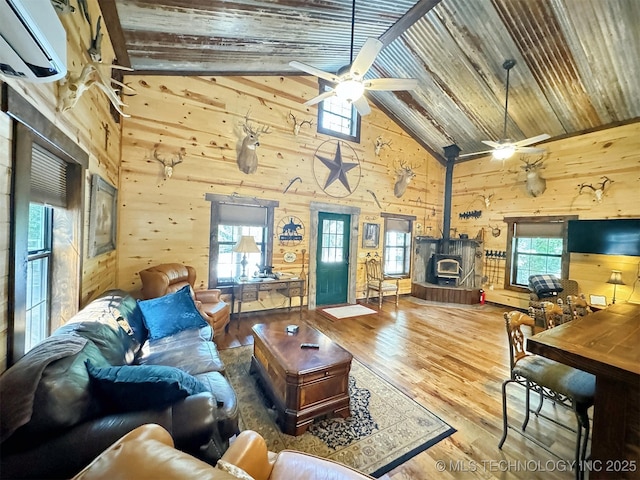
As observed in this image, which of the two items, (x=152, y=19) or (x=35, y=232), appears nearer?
(x=35, y=232)

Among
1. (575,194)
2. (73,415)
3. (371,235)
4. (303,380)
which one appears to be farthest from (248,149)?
(575,194)

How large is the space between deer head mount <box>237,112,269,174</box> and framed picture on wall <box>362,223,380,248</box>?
9.28ft

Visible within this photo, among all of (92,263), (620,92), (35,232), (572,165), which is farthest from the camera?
(572,165)

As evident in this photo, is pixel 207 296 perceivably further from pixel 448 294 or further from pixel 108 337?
pixel 448 294

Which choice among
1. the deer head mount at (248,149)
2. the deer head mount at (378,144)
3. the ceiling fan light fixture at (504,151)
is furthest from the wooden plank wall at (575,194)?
the deer head mount at (248,149)

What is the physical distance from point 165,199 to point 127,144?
0.90m

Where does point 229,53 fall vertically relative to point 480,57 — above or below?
below

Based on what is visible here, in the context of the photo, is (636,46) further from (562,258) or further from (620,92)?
(562,258)

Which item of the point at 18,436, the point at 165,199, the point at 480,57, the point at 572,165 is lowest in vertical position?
the point at 18,436

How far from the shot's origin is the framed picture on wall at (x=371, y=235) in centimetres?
603

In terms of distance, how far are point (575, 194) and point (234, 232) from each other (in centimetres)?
653

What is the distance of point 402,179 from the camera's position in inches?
249

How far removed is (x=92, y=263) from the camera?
2602 mm

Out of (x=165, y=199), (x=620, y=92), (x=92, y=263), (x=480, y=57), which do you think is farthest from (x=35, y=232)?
(x=620, y=92)
